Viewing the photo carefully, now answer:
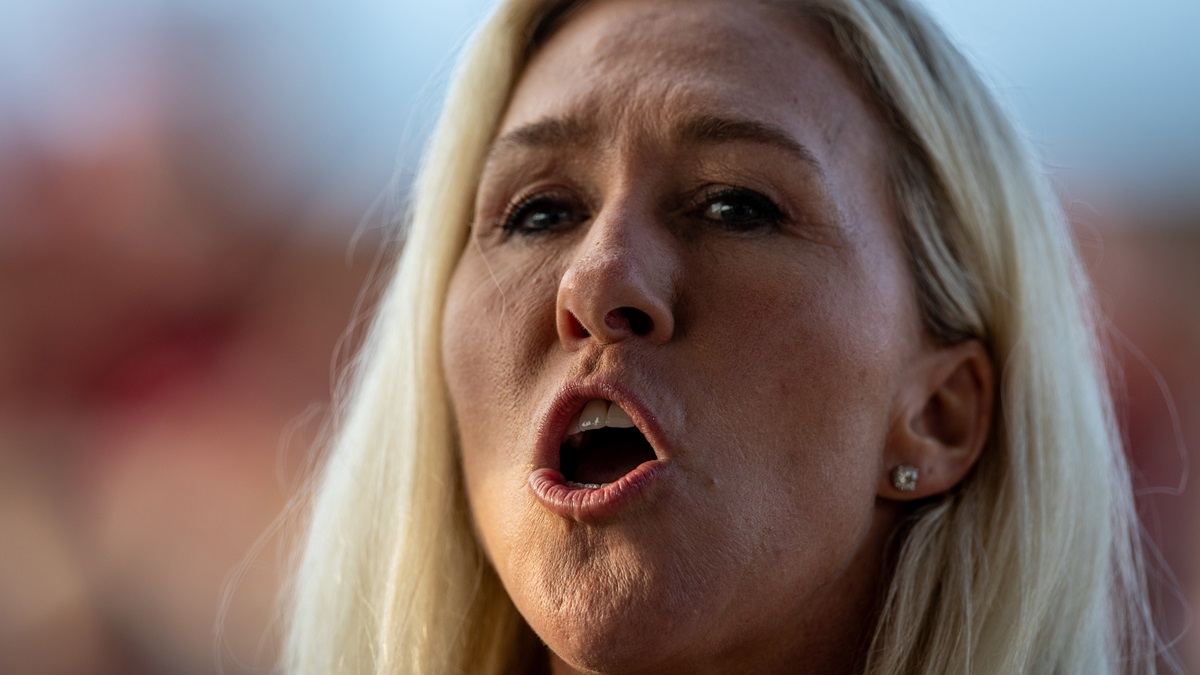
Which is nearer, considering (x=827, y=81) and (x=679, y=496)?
(x=679, y=496)

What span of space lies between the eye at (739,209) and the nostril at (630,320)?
0.68 ft

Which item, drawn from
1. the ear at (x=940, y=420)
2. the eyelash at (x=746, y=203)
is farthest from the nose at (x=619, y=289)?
the ear at (x=940, y=420)

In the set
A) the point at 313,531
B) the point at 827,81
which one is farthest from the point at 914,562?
the point at 313,531

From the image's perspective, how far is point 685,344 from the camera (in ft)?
4.80

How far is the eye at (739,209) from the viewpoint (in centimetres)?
160

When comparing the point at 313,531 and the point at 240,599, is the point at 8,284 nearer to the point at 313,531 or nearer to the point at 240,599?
the point at 240,599

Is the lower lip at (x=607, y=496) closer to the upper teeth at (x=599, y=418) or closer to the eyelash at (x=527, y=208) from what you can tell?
the upper teeth at (x=599, y=418)

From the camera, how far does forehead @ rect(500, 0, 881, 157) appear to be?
1.63 m

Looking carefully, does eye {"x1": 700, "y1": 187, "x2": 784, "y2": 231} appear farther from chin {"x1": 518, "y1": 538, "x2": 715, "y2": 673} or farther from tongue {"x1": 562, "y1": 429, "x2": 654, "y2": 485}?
chin {"x1": 518, "y1": 538, "x2": 715, "y2": 673}

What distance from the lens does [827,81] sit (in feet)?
5.62

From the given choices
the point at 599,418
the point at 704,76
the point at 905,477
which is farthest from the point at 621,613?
the point at 704,76

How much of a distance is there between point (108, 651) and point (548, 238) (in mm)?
3125

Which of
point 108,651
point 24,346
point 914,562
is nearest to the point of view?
point 914,562

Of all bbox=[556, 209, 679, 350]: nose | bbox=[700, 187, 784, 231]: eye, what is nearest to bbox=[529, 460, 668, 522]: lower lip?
bbox=[556, 209, 679, 350]: nose
